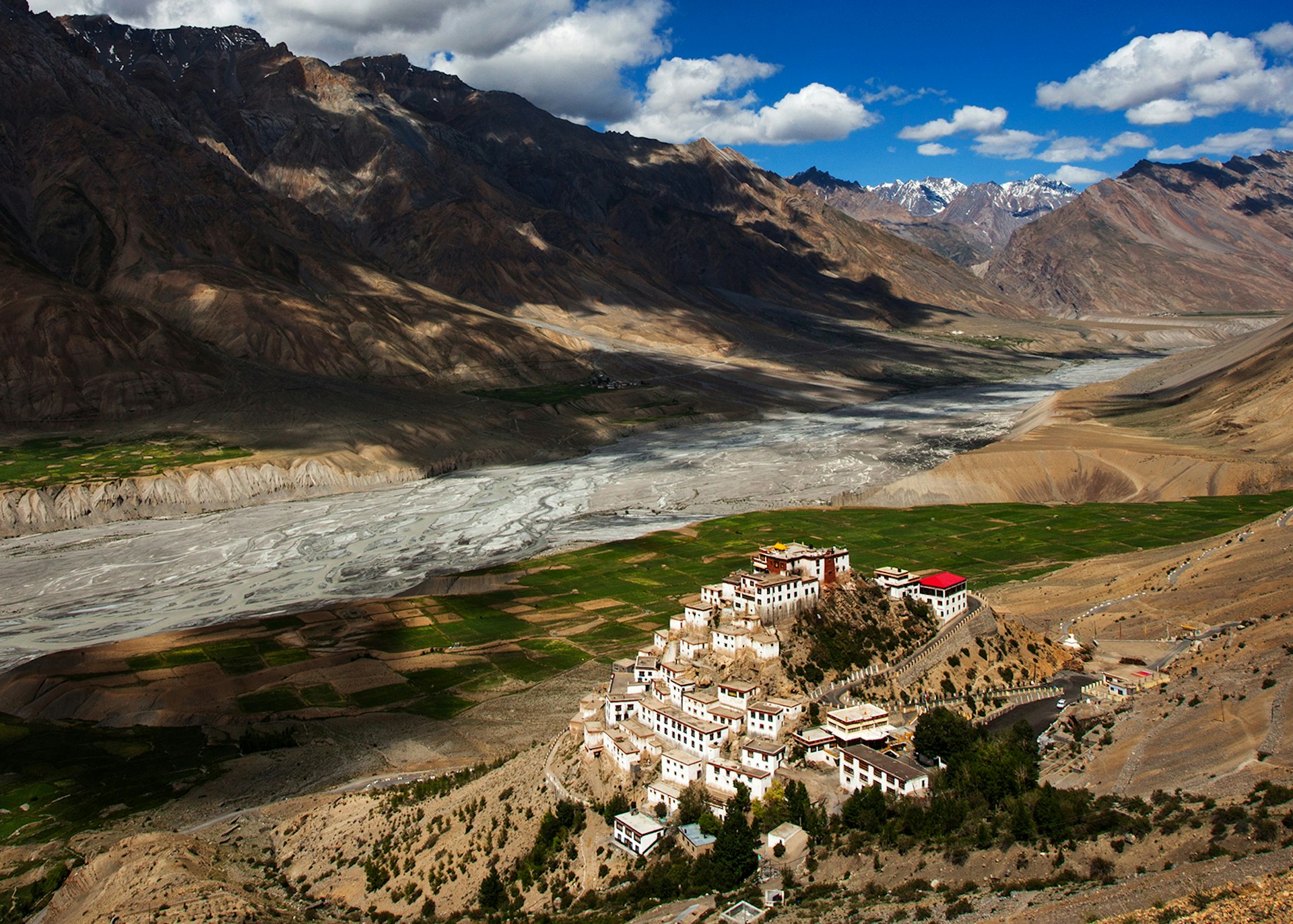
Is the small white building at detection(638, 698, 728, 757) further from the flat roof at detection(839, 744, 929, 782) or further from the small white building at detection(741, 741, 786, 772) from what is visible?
the flat roof at detection(839, 744, 929, 782)

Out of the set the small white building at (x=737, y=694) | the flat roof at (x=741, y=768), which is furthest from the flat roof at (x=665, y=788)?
the small white building at (x=737, y=694)

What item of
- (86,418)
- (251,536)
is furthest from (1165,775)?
(86,418)

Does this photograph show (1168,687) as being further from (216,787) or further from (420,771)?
(216,787)

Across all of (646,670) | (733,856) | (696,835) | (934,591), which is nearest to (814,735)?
(696,835)

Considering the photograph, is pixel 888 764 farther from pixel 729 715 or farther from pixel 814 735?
pixel 729 715

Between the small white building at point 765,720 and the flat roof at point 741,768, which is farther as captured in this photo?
the small white building at point 765,720

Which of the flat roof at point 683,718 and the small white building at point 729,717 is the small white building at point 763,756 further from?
the flat roof at point 683,718

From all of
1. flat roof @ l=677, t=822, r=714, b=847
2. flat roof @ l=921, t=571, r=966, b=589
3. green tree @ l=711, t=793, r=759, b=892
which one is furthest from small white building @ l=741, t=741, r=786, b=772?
flat roof @ l=921, t=571, r=966, b=589
